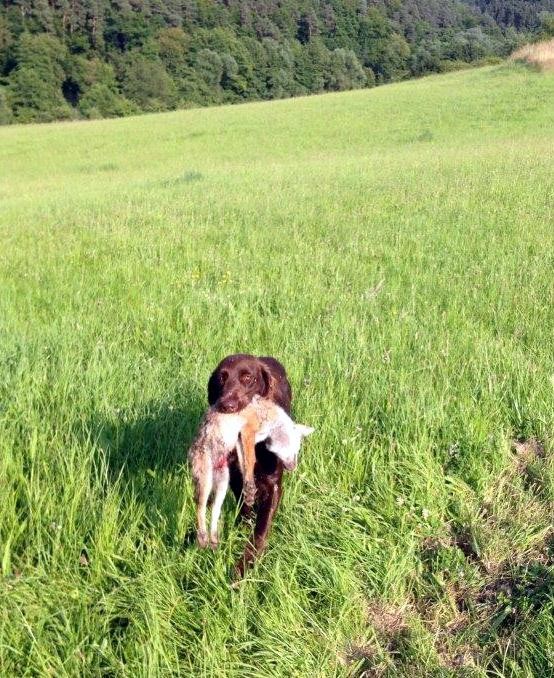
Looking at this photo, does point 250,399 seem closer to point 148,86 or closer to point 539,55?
point 539,55

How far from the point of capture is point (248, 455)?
1.58m

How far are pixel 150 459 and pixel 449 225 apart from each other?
5.34 meters

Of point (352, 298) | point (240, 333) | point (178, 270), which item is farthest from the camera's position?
point (178, 270)

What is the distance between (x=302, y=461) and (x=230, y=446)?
85 cm

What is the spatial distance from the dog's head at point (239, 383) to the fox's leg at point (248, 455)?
0.26 ft

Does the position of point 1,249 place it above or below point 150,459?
below

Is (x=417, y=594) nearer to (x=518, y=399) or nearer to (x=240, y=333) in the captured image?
(x=518, y=399)

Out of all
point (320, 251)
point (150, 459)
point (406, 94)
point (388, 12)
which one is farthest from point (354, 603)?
point (388, 12)

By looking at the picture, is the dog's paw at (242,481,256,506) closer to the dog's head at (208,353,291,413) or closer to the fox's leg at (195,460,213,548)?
the fox's leg at (195,460,213,548)

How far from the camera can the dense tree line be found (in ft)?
193

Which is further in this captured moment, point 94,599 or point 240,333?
point 240,333

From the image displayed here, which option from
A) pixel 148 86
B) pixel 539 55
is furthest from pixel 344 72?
pixel 539 55

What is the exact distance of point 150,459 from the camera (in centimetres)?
234

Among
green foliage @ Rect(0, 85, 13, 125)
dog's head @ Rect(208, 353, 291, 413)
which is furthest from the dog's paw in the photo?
green foliage @ Rect(0, 85, 13, 125)
